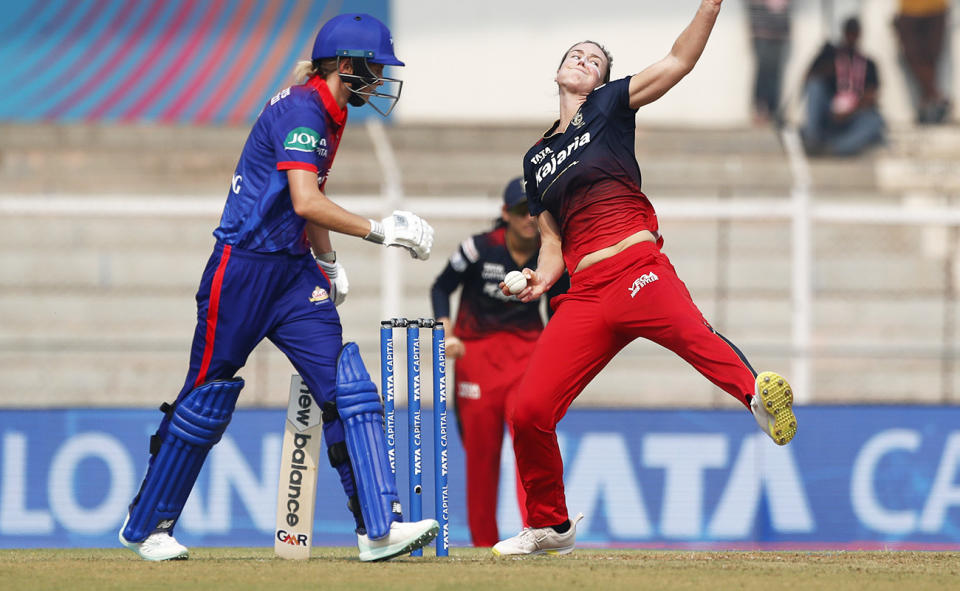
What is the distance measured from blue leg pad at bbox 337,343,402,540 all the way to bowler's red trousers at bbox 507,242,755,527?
596mm

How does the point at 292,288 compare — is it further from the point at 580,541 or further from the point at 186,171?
the point at 186,171

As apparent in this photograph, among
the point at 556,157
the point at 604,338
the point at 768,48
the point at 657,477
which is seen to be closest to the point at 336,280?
the point at 556,157

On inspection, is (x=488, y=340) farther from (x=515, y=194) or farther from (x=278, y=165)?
(x=278, y=165)

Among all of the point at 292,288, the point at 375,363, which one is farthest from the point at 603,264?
the point at 375,363

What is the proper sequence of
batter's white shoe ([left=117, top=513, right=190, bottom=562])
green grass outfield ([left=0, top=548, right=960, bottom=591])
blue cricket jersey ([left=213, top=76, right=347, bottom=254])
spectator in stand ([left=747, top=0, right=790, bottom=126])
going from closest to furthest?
1. green grass outfield ([left=0, top=548, right=960, bottom=591])
2. blue cricket jersey ([left=213, top=76, right=347, bottom=254])
3. batter's white shoe ([left=117, top=513, right=190, bottom=562])
4. spectator in stand ([left=747, top=0, right=790, bottom=126])

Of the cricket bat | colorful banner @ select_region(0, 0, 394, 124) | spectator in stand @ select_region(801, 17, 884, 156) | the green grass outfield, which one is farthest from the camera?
colorful banner @ select_region(0, 0, 394, 124)

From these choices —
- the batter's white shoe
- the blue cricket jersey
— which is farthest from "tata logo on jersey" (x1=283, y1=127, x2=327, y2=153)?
the batter's white shoe

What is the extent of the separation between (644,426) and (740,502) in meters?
0.77

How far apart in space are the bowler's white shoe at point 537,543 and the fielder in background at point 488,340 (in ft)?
6.40

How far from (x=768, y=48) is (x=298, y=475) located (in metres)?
11.3

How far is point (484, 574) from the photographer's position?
14.7 feet

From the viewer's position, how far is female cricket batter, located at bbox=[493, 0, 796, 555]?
5121 mm

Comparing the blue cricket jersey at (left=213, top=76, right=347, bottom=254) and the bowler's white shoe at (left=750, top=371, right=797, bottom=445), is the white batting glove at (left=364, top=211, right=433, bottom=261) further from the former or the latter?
the bowler's white shoe at (left=750, top=371, right=797, bottom=445)

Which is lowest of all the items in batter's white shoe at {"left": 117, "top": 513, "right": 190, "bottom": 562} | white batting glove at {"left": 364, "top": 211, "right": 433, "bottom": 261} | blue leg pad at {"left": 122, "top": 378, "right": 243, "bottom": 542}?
batter's white shoe at {"left": 117, "top": 513, "right": 190, "bottom": 562}
